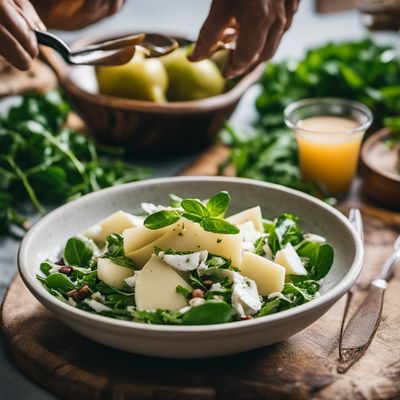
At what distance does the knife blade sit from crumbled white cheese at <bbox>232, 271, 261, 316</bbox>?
237 mm

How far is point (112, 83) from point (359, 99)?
3.35ft

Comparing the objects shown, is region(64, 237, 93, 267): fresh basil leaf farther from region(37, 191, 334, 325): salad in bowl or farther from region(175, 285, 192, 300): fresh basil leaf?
region(175, 285, 192, 300): fresh basil leaf

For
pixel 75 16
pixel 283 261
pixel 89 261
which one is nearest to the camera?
pixel 283 261

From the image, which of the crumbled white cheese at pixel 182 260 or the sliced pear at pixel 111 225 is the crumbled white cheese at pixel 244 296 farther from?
the sliced pear at pixel 111 225

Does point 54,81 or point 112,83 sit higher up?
point 112,83

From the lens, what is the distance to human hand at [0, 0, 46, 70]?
170 cm

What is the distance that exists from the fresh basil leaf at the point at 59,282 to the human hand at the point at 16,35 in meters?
0.54

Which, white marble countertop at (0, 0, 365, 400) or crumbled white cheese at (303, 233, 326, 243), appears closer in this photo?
crumbled white cheese at (303, 233, 326, 243)

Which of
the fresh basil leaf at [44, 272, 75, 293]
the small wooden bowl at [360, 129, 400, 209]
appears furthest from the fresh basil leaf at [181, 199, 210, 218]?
the small wooden bowl at [360, 129, 400, 209]

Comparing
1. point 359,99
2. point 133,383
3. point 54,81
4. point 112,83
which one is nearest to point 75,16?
point 112,83

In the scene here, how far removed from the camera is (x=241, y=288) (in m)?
1.51

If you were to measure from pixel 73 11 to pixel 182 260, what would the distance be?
4.95 feet

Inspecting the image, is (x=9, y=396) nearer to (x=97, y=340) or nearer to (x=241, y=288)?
(x=97, y=340)

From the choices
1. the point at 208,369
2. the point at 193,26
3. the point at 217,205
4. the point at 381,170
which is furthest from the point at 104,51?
the point at 193,26
